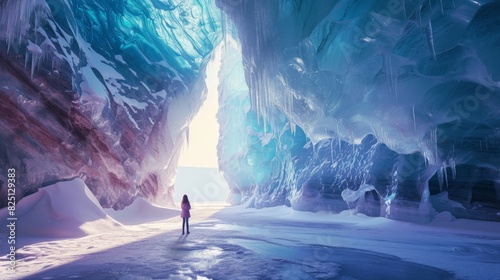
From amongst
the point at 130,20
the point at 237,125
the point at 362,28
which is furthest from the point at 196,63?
the point at 237,125

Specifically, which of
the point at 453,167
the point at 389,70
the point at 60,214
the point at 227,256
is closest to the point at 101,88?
the point at 60,214

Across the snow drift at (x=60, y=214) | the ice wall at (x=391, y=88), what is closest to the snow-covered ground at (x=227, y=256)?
the snow drift at (x=60, y=214)

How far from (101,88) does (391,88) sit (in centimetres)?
1163

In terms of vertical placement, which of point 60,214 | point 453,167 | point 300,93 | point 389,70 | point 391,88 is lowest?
point 60,214

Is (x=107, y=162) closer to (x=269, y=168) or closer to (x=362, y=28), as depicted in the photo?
(x=362, y=28)

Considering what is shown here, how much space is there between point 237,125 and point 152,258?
30.8 m

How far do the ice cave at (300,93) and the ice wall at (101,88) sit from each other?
58 mm

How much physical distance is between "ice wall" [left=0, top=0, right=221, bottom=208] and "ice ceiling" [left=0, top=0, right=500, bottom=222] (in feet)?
0.19

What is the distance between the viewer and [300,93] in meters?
16.4

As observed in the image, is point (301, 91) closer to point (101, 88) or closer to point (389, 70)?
point (389, 70)

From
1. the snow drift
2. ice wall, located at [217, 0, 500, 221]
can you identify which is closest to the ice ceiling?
ice wall, located at [217, 0, 500, 221]

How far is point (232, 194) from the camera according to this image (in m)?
37.5

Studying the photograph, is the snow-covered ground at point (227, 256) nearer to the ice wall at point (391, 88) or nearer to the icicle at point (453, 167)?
the icicle at point (453, 167)

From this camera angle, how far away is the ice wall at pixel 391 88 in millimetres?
10156
